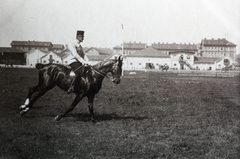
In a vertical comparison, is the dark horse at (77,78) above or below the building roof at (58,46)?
below

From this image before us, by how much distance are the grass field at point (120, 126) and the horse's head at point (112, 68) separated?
2.57 feet

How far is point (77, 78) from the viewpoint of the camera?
429 cm

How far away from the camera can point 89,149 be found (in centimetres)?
384

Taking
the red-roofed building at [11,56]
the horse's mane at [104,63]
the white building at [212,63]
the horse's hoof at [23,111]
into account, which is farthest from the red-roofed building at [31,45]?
the white building at [212,63]

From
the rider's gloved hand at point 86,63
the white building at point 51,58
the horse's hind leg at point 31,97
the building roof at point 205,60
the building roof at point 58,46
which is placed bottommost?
the horse's hind leg at point 31,97

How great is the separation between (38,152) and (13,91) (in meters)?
1.20

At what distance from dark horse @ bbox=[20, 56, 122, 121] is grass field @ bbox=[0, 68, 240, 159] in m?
0.16

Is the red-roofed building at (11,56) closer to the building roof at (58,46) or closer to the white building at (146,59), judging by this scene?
the building roof at (58,46)

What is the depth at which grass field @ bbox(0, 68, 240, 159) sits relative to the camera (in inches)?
153

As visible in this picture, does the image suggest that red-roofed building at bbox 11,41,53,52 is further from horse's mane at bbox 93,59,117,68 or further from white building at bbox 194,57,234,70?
white building at bbox 194,57,234,70

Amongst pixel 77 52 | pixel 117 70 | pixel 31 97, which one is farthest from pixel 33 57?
pixel 117 70

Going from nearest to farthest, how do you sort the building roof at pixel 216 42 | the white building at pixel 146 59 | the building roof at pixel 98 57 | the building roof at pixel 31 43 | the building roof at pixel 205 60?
1. the building roof at pixel 31 43
2. the building roof at pixel 98 57
3. the building roof at pixel 216 42
4. the building roof at pixel 205 60
5. the white building at pixel 146 59

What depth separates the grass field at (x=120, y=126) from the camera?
3887 millimetres

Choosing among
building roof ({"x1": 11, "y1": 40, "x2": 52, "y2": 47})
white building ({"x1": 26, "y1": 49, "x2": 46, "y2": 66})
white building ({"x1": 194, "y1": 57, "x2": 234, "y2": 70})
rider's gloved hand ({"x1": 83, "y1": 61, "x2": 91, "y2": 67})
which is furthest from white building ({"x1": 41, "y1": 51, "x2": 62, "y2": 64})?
white building ({"x1": 194, "y1": 57, "x2": 234, "y2": 70})
